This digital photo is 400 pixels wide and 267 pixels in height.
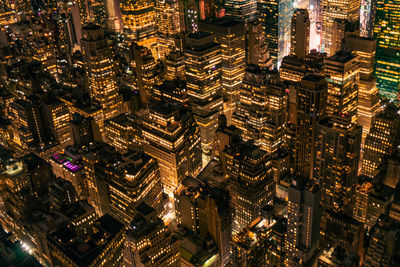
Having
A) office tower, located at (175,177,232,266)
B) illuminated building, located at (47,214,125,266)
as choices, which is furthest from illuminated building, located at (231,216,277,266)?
illuminated building, located at (47,214,125,266)

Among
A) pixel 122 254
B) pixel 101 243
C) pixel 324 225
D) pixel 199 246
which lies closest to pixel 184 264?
pixel 199 246

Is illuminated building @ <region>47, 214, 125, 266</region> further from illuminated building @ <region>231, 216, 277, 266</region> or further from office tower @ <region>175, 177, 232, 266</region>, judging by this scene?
illuminated building @ <region>231, 216, 277, 266</region>

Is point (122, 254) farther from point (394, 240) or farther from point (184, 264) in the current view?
point (394, 240)

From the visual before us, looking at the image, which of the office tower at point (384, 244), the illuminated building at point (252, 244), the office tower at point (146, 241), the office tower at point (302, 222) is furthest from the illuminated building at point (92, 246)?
the office tower at point (384, 244)

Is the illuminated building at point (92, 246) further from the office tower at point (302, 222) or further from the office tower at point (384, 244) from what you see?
the office tower at point (384, 244)

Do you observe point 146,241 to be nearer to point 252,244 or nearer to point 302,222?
point 252,244

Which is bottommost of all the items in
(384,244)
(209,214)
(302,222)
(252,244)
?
(252,244)

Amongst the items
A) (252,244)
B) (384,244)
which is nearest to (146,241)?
(252,244)
